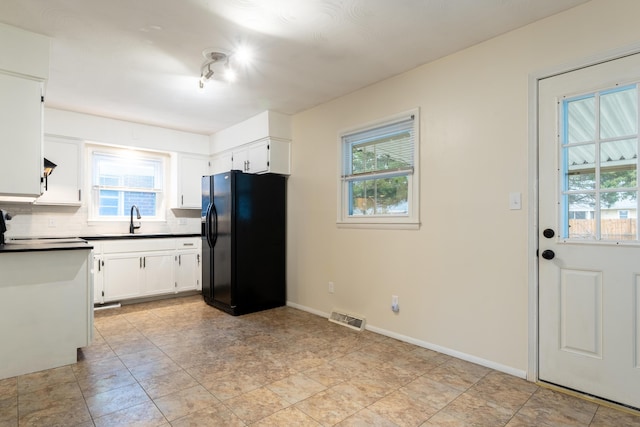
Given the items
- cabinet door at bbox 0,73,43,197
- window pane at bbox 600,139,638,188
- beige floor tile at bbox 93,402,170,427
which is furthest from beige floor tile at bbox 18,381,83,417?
window pane at bbox 600,139,638,188

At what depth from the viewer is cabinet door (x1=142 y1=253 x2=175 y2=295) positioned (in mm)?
4559

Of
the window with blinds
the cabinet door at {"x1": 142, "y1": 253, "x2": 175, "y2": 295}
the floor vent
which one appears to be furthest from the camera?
the window with blinds

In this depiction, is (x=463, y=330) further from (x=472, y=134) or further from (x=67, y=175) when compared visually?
(x=67, y=175)

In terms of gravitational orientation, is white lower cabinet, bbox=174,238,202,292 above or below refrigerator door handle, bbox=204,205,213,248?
below

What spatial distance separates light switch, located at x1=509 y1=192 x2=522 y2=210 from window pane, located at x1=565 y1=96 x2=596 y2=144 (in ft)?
1.48

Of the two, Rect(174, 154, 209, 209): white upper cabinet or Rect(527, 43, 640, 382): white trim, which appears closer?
Rect(527, 43, 640, 382): white trim

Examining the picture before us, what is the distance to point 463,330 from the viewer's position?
270cm

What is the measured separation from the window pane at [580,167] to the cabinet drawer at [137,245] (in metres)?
4.53

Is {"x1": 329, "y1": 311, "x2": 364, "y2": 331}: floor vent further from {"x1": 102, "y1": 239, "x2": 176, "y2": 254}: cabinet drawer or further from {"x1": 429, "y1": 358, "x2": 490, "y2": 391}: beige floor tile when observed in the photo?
{"x1": 102, "y1": 239, "x2": 176, "y2": 254}: cabinet drawer

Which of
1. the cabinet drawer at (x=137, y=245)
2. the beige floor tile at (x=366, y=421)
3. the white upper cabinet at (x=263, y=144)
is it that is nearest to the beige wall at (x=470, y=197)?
the white upper cabinet at (x=263, y=144)

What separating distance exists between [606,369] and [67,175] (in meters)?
5.54

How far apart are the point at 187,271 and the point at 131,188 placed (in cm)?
149

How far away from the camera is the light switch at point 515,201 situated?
2404 mm

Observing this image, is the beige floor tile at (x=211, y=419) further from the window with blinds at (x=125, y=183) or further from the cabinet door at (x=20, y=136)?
the window with blinds at (x=125, y=183)
